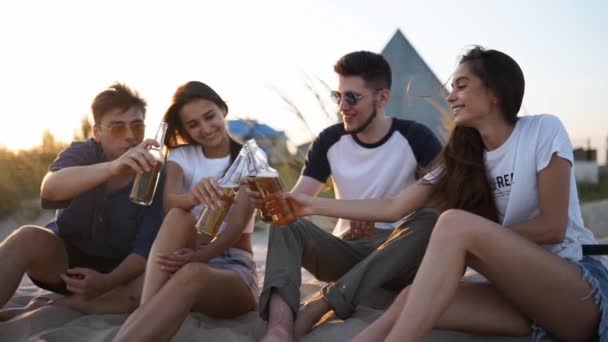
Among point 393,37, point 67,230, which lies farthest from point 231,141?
point 393,37

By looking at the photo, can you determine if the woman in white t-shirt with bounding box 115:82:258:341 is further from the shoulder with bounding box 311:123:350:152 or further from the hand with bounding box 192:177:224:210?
the shoulder with bounding box 311:123:350:152

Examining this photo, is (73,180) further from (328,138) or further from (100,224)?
(328,138)

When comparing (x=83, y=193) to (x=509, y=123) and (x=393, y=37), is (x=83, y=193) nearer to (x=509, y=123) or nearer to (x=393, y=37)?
(x=509, y=123)

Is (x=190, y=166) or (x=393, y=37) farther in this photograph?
(x=393, y=37)

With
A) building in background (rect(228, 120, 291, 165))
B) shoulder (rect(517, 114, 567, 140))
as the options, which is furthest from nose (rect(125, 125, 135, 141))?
building in background (rect(228, 120, 291, 165))

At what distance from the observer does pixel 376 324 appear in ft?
8.61

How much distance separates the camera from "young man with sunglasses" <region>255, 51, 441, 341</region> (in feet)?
10.3

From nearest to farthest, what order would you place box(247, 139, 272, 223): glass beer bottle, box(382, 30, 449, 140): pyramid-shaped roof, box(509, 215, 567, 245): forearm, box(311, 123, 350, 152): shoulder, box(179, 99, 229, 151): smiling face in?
box(509, 215, 567, 245): forearm → box(247, 139, 272, 223): glass beer bottle → box(179, 99, 229, 151): smiling face → box(311, 123, 350, 152): shoulder → box(382, 30, 449, 140): pyramid-shaped roof

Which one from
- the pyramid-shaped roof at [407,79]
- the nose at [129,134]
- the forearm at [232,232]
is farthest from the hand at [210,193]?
the pyramid-shaped roof at [407,79]

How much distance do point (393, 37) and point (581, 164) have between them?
38.6 feet

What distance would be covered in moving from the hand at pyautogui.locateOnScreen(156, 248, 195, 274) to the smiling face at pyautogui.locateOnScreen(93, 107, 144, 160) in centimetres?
86

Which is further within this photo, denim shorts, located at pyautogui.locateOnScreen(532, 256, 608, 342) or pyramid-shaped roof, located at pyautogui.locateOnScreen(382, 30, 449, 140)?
pyramid-shaped roof, located at pyautogui.locateOnScreen(382, 30, 449, 140)

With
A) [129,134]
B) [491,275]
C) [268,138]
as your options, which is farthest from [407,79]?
[491,275]

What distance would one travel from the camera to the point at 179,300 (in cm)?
A: 282
